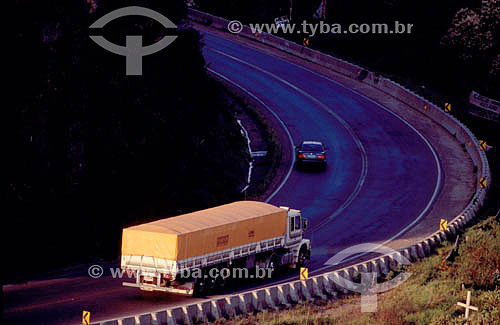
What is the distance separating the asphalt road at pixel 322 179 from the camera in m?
24.8

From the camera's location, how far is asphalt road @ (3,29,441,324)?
24781 mm

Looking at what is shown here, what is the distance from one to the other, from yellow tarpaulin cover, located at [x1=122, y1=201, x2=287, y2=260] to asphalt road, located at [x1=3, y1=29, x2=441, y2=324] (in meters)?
1.74

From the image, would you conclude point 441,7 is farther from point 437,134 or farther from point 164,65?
point 164,65

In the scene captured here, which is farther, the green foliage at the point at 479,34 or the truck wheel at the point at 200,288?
the green foliage at the point at 479,34

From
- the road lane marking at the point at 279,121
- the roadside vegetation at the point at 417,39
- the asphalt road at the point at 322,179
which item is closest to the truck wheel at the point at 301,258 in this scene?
the asphalt road at the point at 322,179

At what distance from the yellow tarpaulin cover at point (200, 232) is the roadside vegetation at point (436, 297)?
2859mm

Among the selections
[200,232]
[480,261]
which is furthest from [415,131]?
[200,232]

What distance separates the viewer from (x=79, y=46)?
121 ft

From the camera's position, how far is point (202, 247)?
25.1m

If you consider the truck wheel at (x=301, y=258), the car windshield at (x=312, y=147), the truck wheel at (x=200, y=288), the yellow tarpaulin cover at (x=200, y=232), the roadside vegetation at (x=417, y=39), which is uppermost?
the roadside vegetation at (x=417, y=39)

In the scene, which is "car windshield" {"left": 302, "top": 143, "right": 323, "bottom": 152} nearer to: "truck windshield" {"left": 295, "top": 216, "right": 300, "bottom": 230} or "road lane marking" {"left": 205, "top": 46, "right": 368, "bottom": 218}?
"road lane marking" {"left": 205, "top": 46, "right": 368, "bottom": 218}

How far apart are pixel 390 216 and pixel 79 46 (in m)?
17.9

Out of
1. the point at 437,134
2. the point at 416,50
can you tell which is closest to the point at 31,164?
the point at 437,134

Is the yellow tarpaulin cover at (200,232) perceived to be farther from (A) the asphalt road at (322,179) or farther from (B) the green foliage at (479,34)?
(B) the green foliage at (479,34)
